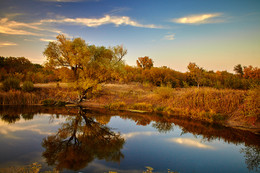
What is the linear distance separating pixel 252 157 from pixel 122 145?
6332 mm

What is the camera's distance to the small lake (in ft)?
23.4

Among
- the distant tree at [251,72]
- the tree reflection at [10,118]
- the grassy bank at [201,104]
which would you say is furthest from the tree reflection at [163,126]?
the distant tree at [251,72]

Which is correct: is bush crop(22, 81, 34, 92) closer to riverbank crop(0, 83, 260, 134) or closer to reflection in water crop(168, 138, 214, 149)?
riverbank crop(0, 83, 260, 134)

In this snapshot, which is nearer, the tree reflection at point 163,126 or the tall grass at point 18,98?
the tree reflection at point 163,126

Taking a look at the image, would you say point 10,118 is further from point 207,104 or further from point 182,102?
point 207,104

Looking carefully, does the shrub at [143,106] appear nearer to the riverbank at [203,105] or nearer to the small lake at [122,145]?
the riverbank at [203,105]

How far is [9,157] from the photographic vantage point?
286 inches

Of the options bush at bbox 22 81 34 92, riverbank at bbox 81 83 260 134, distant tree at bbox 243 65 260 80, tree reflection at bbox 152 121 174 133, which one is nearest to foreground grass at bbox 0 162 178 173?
tree reflection at bbox 152 121 174 133

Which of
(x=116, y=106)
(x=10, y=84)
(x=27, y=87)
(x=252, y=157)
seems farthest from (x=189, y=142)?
(x=10, y=84)

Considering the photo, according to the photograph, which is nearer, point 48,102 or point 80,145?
point 80,145

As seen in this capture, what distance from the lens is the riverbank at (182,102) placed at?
13.0 m

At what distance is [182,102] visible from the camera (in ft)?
56.9

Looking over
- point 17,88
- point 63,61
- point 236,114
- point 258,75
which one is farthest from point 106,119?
point 258,75

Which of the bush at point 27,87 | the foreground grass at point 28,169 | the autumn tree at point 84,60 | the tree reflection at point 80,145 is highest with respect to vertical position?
the autumn tree at point 84,60
